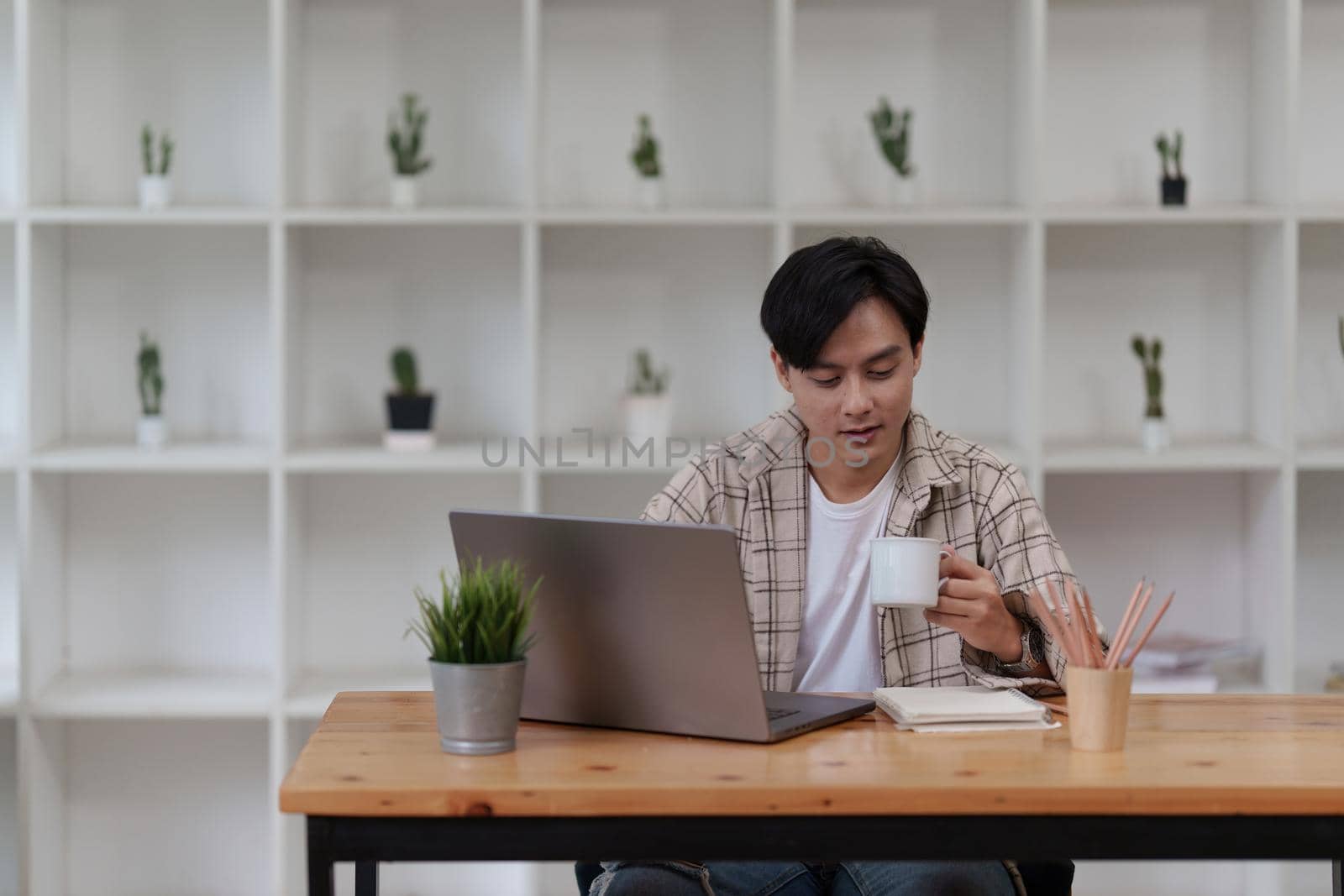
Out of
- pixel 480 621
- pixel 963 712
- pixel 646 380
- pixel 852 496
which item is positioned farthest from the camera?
pixel 646 380

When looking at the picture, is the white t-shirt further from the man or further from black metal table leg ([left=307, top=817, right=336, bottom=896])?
black metal table leg ([left=307, top=817, right=336, bottom=896])

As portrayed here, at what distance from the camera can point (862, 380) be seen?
76.4 inches

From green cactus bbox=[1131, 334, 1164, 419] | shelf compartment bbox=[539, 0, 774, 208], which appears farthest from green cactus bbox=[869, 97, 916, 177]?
green cactus bbox=[1131, 334, 1164, 419]

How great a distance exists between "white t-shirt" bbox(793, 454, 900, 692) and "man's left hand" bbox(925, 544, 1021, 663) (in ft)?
0.89

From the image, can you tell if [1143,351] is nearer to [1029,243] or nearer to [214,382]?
[1029,243]

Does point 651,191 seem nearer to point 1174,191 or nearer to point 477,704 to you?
point 1174,191

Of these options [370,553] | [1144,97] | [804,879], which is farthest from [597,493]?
[804,879]

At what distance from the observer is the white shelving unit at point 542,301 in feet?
10.6

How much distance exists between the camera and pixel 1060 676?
174 centimetres

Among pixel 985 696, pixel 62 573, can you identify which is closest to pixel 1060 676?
pixel 985 696

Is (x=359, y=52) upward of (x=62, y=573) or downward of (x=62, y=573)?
upward

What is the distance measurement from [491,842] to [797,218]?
76.3 inches

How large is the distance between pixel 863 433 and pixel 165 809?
216 cm

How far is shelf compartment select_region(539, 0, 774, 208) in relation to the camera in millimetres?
3248
